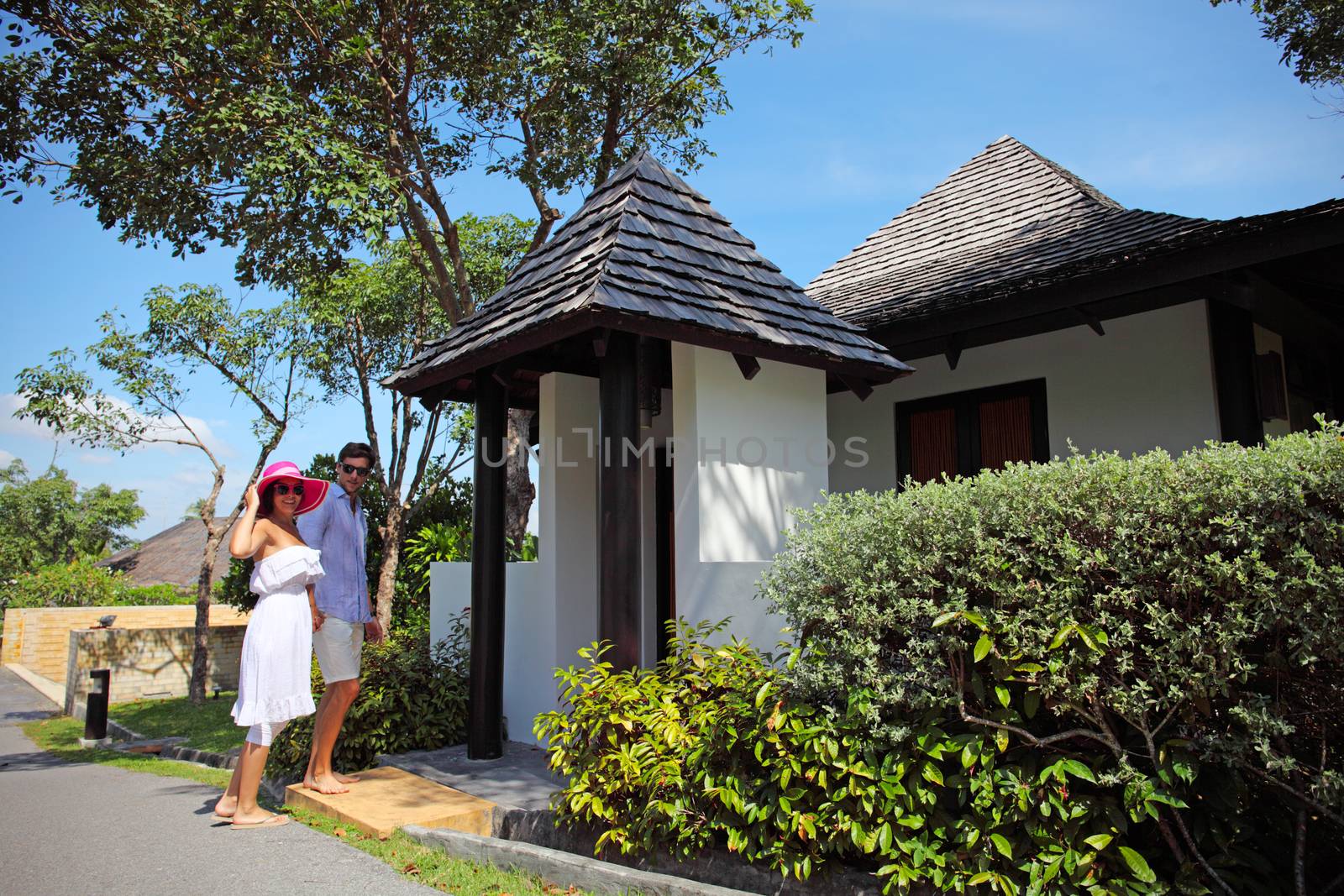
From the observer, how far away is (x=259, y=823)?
5.29 m

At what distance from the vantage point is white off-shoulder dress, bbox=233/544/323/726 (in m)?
5.12

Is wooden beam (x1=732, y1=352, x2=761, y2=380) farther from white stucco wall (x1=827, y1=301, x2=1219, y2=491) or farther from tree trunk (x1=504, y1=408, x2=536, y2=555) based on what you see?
tree trunk (x1=504, y1=408, x2=536, y2=555)

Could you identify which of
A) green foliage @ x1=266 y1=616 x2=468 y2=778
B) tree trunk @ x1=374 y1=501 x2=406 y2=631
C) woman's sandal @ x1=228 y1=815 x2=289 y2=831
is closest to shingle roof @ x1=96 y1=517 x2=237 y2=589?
tree trunk @ x1=374 y1=501 x2=406 y2=631

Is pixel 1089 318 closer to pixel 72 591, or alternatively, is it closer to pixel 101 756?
pixel 101 756

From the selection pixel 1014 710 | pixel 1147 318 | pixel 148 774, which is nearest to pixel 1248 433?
pixel 1147 318

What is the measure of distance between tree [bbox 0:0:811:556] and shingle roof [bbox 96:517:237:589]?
1209 inches

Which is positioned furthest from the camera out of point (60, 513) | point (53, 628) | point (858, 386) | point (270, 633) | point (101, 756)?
point (60, 513)

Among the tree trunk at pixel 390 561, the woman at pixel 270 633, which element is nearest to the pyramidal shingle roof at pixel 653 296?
the woman at pixel 270 633

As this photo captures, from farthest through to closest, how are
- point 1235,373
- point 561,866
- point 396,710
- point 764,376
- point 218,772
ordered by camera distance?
point 218,772 → point 396,710 → point 764,376 → point 1235,373 → point 561,866

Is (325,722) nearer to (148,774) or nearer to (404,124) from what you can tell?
(148,774)

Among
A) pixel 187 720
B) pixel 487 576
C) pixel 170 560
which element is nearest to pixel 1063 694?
pixel 487 576

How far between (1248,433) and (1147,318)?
1440 millimetres

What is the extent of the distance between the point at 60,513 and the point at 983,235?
46.6 meters

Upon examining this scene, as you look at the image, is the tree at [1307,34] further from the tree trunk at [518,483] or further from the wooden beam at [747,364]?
the tree trunk at [518,483]
